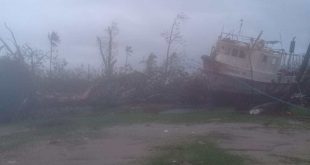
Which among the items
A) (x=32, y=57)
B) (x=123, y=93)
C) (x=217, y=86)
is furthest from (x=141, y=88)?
(x=32, y=57)

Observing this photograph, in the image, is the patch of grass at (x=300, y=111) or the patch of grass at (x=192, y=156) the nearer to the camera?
the patch of grass at (x=192, y=156)

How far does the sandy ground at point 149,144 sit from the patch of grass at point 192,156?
0.36 m

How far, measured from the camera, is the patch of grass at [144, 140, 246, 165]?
9.59 m

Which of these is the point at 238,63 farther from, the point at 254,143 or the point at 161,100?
the point at 254,143

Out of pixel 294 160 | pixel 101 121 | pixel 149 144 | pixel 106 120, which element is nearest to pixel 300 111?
pixel 106 120

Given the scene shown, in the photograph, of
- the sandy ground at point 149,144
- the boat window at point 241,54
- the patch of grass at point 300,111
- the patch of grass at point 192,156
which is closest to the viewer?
the patch of grass at point 192,156

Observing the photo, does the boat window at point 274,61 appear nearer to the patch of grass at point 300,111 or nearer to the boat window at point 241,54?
the boat window at point 241,54

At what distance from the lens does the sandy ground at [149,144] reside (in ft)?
33.9

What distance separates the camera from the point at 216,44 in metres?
24.8

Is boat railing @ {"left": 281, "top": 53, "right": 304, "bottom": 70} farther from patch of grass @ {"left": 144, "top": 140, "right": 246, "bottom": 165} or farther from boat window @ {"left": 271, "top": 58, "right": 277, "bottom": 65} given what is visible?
patch of grass @ {"left": 144, "top": 140, "right": 246, "bottom": 165}

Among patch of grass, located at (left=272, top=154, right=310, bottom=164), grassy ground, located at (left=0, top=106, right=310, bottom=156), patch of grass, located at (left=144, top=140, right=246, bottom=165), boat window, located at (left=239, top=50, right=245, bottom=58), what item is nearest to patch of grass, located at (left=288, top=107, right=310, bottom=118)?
grassy ground, located at (left=0, top=106, right=310, bottom=156)

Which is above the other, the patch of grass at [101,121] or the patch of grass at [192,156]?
the patch of grass at [192,156]

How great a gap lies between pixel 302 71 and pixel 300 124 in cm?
532

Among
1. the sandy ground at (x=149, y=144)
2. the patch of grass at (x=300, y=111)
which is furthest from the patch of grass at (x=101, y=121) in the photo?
the patch of grass at (x=300, y=111)
